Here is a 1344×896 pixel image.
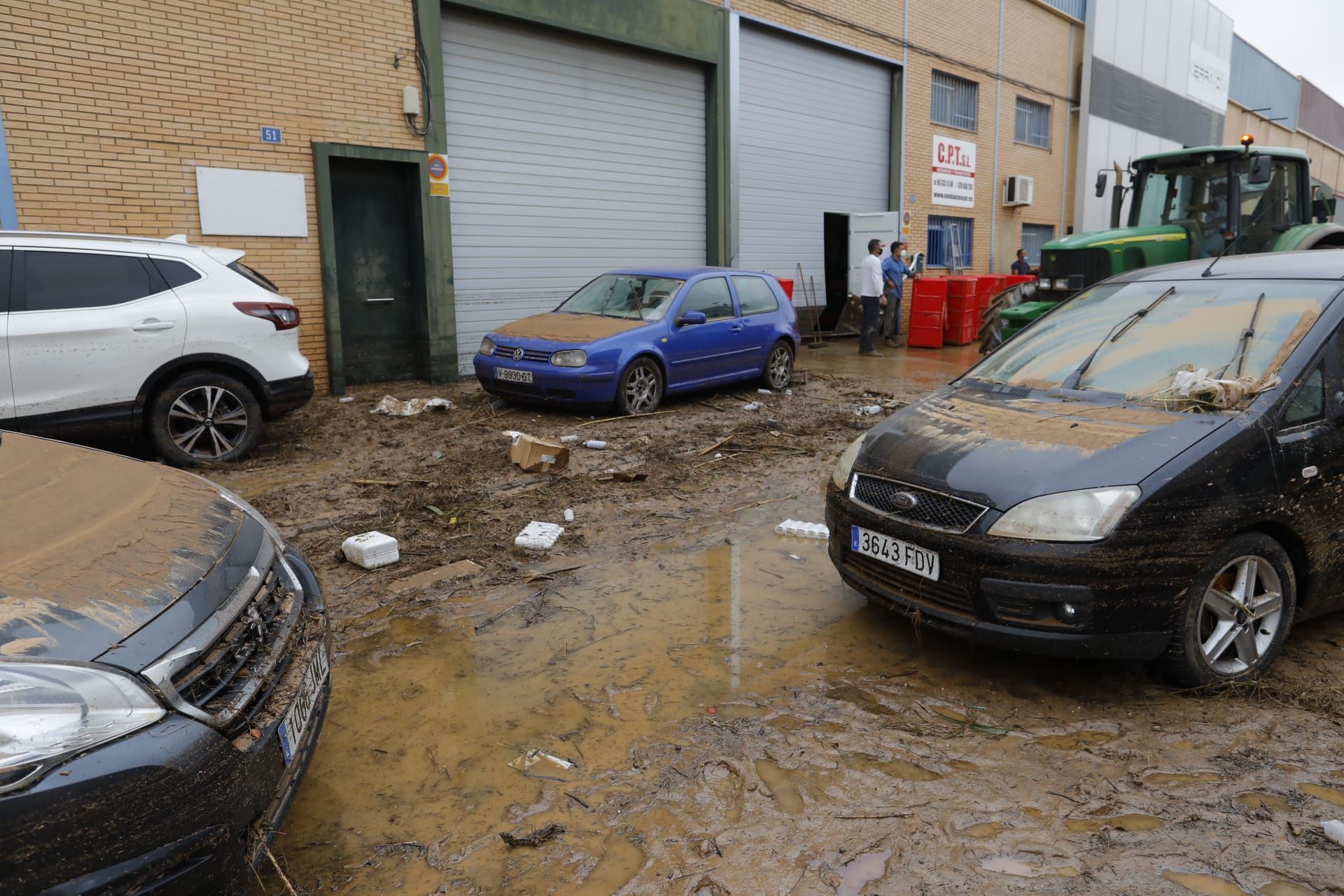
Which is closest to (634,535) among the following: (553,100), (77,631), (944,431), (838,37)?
(944,431)

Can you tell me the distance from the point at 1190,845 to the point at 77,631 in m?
3.06

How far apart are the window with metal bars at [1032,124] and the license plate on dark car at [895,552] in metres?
21.5

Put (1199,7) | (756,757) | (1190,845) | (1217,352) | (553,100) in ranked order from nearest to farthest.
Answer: (1190,845) < (756,757) < (1217,352) < (553,100) < (1199,7)

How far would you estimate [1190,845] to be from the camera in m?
2.70

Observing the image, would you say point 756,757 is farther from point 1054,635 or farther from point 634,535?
point 634,535

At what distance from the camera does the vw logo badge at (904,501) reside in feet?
12.4

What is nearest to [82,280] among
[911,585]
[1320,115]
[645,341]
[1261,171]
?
[645,341]

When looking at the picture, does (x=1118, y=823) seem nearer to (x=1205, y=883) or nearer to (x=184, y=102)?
(x=1205, y=883)

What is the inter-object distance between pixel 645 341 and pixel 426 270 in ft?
12.1

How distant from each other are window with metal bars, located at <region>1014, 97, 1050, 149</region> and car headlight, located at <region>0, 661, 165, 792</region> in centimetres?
2403

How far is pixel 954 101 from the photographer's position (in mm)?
20422

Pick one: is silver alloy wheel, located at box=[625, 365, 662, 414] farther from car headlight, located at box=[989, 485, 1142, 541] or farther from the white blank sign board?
car headlight, located at box=[989, 485, 1142, 541]

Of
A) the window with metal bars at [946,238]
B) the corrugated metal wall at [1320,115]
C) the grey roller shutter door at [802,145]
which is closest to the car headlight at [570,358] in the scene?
the grey roller shutter door at [802,145]

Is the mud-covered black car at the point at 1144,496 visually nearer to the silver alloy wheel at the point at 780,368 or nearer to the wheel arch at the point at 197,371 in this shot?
the wheel arch at the point at 197,371
